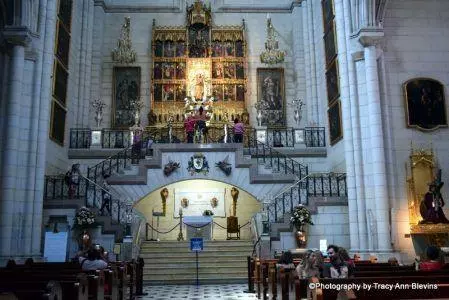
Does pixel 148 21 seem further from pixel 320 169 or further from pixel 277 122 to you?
pixel 320 169

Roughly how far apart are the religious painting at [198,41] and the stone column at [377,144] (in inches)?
476

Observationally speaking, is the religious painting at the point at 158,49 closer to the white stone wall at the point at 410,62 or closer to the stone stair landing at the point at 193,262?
the stone stair landing at the point at 193,262

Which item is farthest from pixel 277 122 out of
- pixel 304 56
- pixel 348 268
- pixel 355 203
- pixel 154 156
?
pixel 348 268

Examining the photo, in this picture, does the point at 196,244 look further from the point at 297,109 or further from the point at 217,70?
the point at 217,70

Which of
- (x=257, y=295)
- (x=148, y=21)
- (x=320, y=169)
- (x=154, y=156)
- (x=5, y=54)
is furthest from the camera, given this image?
(x=148, y=21)

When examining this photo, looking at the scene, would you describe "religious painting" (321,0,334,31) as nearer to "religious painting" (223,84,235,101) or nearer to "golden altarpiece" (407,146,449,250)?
"religious painting" (223,84,235,101)

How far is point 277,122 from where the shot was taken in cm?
2616

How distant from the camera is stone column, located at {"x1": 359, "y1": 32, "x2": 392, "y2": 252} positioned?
15.3m

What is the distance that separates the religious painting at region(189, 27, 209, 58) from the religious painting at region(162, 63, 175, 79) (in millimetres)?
1253

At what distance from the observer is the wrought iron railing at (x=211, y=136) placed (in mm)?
23344

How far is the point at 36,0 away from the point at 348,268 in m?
14.6

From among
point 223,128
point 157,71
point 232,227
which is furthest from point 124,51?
point 232,227

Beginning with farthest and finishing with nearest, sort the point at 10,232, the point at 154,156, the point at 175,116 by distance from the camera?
the point at 175,116, the point at 154,156, the point at 10,232

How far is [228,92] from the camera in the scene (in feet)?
87.0
